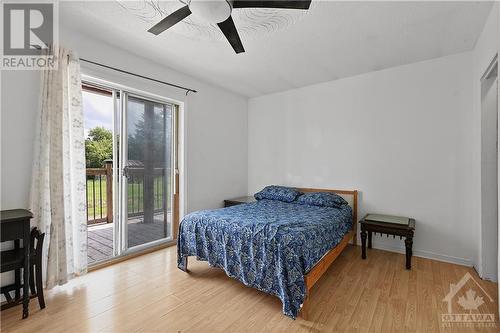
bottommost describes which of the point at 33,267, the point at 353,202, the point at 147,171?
the point at 33,267

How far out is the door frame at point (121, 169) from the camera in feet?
9.69

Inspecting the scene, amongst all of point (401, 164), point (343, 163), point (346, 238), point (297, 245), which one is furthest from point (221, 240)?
point (401, 164)

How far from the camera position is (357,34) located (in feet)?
8.11

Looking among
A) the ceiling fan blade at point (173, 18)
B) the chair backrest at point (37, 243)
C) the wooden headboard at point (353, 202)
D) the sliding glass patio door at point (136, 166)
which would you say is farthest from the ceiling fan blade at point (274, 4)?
the wooden headboard at point (353, 202)

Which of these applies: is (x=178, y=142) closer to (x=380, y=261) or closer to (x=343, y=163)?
(x=343, y=163)

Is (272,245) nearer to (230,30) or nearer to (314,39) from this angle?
(230,30)

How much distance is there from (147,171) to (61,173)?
1.11m

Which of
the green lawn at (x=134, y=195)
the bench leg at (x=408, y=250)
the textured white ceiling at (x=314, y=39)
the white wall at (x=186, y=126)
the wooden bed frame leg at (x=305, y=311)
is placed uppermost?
the textured white ceiling at (x=314, y=39)

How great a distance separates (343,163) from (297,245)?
2.17 metres

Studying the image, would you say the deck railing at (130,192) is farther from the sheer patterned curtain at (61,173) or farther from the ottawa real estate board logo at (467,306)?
the ottawa real estate board logo at (467,306)

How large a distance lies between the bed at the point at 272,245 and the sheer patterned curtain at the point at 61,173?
3.42 ft

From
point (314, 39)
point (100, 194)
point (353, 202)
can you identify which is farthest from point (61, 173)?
point (353, 202)

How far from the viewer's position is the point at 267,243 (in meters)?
2.04

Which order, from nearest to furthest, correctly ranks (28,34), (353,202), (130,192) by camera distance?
(28,34) → (130,192) → (353,202)
